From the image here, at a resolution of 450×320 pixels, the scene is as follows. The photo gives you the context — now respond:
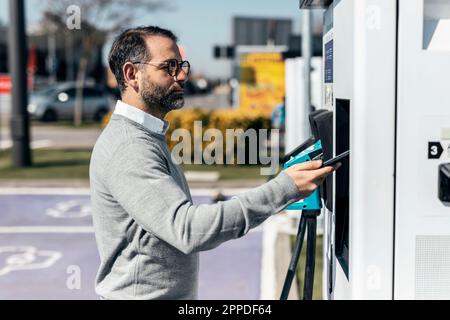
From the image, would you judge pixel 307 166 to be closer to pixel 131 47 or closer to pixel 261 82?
pixel 131 47

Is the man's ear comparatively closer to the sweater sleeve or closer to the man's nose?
the man's nose

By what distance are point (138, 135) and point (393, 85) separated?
0.76m

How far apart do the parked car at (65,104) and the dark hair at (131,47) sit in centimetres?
2312

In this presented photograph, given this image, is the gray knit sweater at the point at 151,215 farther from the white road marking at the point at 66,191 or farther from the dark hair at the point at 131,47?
the white road marking at the point at 66,191

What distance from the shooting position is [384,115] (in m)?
1.95

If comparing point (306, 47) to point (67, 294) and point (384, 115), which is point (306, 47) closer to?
point (67, 294)

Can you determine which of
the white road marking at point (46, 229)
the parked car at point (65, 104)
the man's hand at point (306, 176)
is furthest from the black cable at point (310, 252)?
the parked car at point (65, 104)

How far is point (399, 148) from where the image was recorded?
1.95 metres

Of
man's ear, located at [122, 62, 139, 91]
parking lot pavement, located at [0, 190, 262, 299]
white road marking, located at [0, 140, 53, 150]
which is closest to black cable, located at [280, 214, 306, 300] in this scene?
man's ear, located at [122, 62, 139, 91]

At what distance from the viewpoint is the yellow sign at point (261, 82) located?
17547 mm

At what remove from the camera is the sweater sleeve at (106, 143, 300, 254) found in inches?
75.6

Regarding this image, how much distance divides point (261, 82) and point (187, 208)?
16530 millimetres

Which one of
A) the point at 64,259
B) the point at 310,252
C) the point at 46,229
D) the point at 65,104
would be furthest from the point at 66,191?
the point at 65,104

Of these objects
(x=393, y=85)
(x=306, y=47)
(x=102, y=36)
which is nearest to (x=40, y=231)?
(x=306, y=47)
